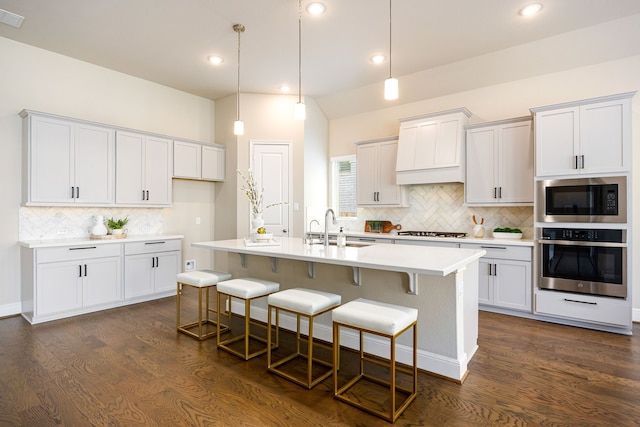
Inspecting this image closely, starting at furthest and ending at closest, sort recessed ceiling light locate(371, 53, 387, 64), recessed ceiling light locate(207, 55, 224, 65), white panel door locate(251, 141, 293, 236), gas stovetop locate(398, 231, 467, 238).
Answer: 1. white panel door locate(251, 141, 293, 236)
2. gas stovetop locate(398, 231, 467, 238)
3. recessed ceiling light locate(207, 55, 224, 65)
4. recessed ceiling light locate(371, 53, 387, 64)

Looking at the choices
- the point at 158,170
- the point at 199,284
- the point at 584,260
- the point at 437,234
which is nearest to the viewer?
the point at 199,284

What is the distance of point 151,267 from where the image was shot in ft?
15.2

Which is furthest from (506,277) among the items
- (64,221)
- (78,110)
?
(78,110)

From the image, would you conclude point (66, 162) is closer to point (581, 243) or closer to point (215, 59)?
point (215, 59)

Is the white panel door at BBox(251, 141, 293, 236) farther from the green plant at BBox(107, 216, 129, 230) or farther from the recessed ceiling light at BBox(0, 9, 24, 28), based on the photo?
the recessed ceiling light at BBox(0, 9, 24, 28)

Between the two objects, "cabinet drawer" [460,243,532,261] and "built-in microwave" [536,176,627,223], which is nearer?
"built-in microwave" [536,176,627,223]

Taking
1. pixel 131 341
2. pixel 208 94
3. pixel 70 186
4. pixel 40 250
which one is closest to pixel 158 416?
pixel 131 341

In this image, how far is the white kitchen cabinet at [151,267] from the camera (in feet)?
14.5

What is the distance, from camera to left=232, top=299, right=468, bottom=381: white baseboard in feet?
7.98

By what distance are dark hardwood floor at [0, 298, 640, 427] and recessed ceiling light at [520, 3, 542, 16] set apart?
3.15 meters

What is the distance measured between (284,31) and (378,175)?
2.50 metres

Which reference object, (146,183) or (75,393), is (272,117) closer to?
(146,183)

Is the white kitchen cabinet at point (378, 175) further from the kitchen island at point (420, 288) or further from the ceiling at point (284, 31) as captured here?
the kitchen island at point (420, 288)

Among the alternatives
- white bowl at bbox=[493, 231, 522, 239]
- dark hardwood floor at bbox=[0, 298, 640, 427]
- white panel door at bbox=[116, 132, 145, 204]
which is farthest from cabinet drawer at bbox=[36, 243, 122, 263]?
white bowl at bbox=[493, 231, 522, 239]
